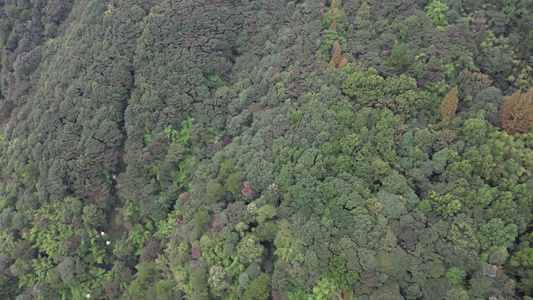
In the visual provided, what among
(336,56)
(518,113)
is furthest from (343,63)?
(518,113)

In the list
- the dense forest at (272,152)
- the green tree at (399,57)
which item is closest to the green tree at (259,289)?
the dense forest at (272,152)

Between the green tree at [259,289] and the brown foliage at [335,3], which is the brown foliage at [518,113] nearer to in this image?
the brown foliage at [335,3]

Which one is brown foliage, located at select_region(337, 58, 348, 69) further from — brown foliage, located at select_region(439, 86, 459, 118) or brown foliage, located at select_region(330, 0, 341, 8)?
brown foliage, located at select_region(439, 86, 459, 118)

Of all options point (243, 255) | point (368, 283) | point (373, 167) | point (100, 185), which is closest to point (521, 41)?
point (373, 167)

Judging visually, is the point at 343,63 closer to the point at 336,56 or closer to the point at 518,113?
the point at 336,56

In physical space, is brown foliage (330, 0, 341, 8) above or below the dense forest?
above

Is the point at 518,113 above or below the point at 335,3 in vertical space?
below

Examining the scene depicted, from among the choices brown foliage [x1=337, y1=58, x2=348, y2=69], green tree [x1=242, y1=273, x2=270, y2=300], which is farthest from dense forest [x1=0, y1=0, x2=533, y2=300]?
brown foliage [x1=337, y1=58, x2=348, y2=69]
